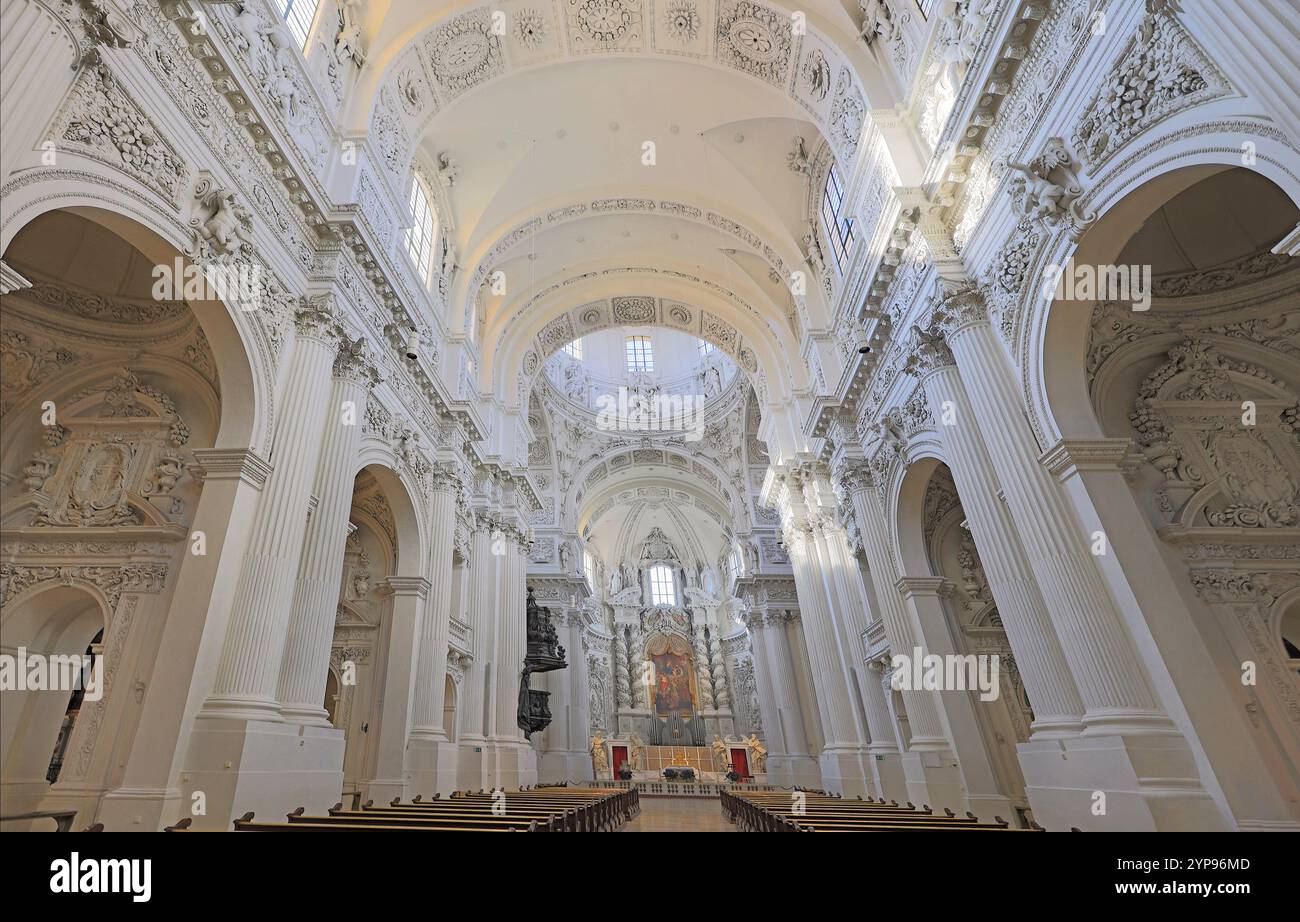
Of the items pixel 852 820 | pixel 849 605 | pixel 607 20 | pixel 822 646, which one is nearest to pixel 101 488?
pixel 852 820

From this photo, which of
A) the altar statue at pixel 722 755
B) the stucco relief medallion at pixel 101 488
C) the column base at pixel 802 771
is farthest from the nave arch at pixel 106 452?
the altar statue at pixel 722 755

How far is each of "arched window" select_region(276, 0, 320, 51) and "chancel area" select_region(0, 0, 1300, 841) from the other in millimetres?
70

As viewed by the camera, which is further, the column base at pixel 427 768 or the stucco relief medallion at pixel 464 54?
the stucco relief medallion at pixel 464 54

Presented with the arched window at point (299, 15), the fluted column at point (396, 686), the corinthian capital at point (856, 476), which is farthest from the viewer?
the corinthian capital at point (856, 476)

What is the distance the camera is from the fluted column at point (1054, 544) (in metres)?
6.08

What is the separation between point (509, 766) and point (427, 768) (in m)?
3.98

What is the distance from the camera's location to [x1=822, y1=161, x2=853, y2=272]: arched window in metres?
13.7

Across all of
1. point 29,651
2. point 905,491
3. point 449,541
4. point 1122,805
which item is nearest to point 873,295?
point 905,491

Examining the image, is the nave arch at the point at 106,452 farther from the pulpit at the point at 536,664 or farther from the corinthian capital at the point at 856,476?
the corinthian capital at the point at 856,476

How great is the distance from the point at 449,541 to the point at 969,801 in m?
10.2

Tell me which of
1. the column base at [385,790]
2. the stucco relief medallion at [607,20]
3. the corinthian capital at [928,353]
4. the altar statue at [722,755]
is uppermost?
the stucco relief medallion at [607,20]

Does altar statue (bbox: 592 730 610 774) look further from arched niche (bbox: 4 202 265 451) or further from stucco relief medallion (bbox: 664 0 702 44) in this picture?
stucco relief medallion (bbox: 664 0 702 44)

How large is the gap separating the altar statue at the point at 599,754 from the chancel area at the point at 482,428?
14.0 meters

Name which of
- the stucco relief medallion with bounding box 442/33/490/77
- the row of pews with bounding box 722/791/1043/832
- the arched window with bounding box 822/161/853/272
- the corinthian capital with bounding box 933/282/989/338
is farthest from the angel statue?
the stucco relief medallion with bounding box 442/33/490/77
